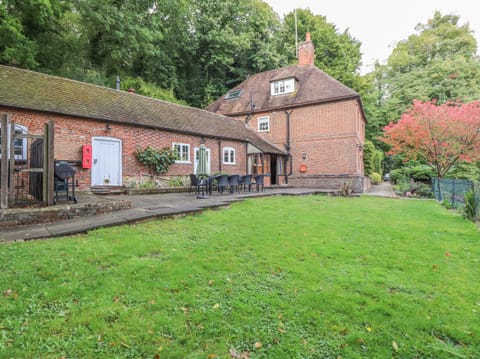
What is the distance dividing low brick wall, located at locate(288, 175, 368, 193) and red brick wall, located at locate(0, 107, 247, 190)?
245 inches

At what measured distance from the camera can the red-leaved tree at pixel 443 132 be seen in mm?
13538

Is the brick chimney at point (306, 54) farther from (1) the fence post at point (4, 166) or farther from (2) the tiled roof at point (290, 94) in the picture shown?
(1) the fence post at point (4, 166)

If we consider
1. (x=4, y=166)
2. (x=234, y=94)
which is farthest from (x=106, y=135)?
(x=234, y=94)

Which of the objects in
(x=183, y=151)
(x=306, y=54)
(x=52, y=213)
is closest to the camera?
(x=52, y=213)

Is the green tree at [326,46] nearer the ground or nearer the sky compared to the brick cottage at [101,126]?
nearer the sky

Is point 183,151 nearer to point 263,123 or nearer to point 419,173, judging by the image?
point 263,123

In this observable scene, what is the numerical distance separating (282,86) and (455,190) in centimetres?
1395

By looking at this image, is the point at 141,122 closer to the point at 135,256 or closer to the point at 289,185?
the point at 135,256

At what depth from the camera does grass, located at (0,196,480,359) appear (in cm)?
218

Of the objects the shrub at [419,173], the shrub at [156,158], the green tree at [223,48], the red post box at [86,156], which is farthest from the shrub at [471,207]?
the green tree at [223,48]

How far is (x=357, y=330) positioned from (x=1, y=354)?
293cm

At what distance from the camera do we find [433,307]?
9.12 feet

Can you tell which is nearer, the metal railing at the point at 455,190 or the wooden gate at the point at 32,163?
the wooden gate at the point at 32,163

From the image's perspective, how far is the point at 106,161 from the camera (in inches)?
444
